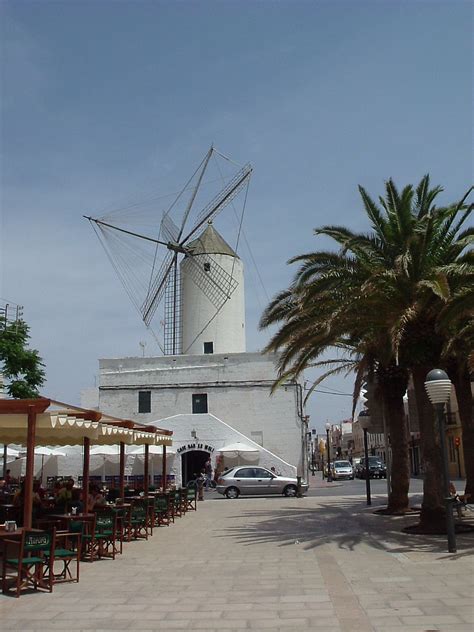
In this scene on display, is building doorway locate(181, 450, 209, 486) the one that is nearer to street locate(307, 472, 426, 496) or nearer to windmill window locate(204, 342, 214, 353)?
street locate(307, 472, 426, 496)

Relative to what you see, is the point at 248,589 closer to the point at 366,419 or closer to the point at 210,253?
the point at 366,419

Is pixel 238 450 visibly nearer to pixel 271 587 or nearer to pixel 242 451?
pixel 242 451

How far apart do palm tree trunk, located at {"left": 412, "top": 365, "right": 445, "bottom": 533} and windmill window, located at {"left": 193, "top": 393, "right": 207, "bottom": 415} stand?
24.0 m

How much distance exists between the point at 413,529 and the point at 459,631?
26.8 feet

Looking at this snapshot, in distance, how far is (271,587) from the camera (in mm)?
9023

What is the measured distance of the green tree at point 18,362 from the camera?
1235 inches

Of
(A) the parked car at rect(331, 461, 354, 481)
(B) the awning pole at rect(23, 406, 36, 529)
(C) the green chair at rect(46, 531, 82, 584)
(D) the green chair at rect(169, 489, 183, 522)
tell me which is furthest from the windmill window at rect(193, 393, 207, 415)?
(B) the awning pole at rect(23, 406, 36, 529)

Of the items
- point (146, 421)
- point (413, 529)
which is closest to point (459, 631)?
point (413, 529)

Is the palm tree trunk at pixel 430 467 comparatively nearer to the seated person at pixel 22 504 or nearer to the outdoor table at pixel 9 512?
the seated person at pixel 22 504

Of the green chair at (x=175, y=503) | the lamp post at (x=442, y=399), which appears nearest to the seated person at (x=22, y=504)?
the green chair at (x=175, y=503)

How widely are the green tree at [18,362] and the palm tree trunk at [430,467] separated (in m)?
22.0

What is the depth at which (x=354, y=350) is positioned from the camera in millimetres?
17828

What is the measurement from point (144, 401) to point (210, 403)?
3.88 metres

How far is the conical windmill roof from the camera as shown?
45412 millimetres
